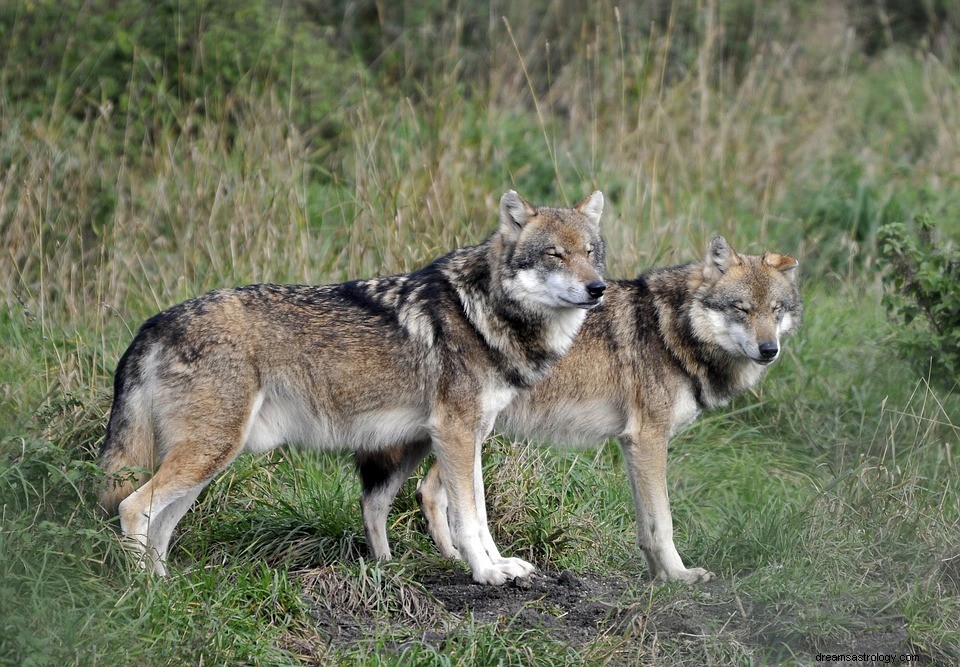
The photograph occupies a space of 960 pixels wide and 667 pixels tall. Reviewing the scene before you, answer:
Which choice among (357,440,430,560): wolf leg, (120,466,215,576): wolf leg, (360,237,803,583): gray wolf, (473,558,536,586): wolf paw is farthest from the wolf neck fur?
(120,466,215,576): wolf leg

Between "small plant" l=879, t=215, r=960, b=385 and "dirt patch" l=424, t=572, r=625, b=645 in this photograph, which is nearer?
"dirt patch" l=424, t=572, r=625, b=645

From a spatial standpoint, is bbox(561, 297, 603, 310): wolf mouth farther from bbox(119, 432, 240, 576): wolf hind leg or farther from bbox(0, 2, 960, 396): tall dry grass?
bbox(0, 2, 960, 396): tall dry grass

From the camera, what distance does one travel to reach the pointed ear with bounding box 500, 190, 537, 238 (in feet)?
18.0

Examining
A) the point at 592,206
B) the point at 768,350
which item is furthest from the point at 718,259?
the point at 592,206

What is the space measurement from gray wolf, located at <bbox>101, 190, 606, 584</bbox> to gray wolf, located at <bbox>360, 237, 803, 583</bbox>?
418mm

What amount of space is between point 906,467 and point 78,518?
4.56 metres

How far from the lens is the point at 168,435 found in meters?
5.05

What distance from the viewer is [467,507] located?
523 centimetres

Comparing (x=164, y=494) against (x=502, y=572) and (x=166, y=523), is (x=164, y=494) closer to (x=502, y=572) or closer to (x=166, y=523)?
(x=166, y=523)

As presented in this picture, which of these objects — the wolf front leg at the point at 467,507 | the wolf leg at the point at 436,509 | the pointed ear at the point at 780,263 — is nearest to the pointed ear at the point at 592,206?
the pointed ear at the point at 780,263

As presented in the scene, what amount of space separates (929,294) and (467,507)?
3.53m

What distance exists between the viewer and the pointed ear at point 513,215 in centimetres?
550

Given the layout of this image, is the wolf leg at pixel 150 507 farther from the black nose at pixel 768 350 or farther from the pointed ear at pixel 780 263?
the pointed ear at pixel 780 263

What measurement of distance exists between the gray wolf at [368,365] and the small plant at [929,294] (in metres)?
2.41
